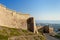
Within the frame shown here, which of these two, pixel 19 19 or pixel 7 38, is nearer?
pixel 7 38

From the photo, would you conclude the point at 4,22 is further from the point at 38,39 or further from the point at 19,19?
the point at 38,39

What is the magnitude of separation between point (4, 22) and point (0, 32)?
536 cm

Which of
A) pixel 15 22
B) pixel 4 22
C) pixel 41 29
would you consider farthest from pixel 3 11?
pixel 41 29

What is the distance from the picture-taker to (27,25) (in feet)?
105

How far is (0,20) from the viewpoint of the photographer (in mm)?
25672

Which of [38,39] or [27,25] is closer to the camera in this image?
[38,39]

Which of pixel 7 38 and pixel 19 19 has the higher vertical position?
pixel 19 19

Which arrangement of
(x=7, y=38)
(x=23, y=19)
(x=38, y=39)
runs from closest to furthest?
(x=7, y=38) → (x=38, y=39) → (x=23, y=19)

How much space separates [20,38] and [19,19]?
992 cm

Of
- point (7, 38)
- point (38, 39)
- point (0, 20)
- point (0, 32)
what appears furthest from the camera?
point (0, 20)

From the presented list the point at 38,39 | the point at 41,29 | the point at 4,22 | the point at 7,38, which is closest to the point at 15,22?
the point at 4,22

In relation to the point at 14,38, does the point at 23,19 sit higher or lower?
higher

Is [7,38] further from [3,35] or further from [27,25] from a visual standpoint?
[27,25]

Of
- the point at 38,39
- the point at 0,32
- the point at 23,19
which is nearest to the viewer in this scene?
the point at 0,32
